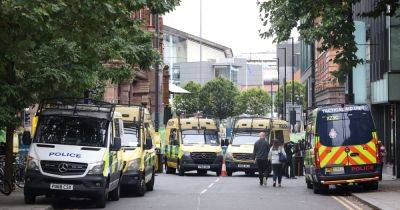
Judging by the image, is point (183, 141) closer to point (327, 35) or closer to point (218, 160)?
point (218, 160)

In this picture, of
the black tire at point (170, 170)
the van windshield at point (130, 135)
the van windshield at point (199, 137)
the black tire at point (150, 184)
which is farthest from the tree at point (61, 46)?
the black tire at point (170, 170)

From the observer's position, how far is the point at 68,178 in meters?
17.5

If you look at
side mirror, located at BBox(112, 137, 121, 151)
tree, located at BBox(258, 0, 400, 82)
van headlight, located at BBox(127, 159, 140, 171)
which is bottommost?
van headlight, located at BBox(127, 159, 140, 171)

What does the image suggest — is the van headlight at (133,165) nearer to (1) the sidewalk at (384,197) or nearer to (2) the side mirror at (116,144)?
(2) the side mirror at (116,144)

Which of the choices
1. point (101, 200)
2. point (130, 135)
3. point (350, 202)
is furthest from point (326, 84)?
point (101, 200)

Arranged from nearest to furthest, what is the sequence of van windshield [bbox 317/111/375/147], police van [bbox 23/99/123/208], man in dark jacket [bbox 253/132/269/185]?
police van [bbox 23/99/123/208], van windshield [bbox 317/111/375/147], man in dark jacket [bbox 253/132/269/185]

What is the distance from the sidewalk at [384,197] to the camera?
17.8 metres

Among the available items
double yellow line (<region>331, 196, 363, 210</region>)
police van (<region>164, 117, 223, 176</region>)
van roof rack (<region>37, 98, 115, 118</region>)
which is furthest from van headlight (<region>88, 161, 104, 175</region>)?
police van (<region>164, 117, 223, 176</region>)

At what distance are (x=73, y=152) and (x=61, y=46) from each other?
3369 millimetres

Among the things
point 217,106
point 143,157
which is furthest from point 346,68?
point 217,106

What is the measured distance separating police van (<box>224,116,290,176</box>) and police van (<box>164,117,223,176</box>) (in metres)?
0.61

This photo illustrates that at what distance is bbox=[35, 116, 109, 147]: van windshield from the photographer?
1834 cm

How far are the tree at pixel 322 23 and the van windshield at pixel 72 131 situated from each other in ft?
33.0

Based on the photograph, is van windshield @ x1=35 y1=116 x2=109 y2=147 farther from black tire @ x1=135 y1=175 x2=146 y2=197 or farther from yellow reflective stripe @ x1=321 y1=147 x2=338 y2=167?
yellow reflective stripe @ x1=321 y1=147 x2=338 y2=167
